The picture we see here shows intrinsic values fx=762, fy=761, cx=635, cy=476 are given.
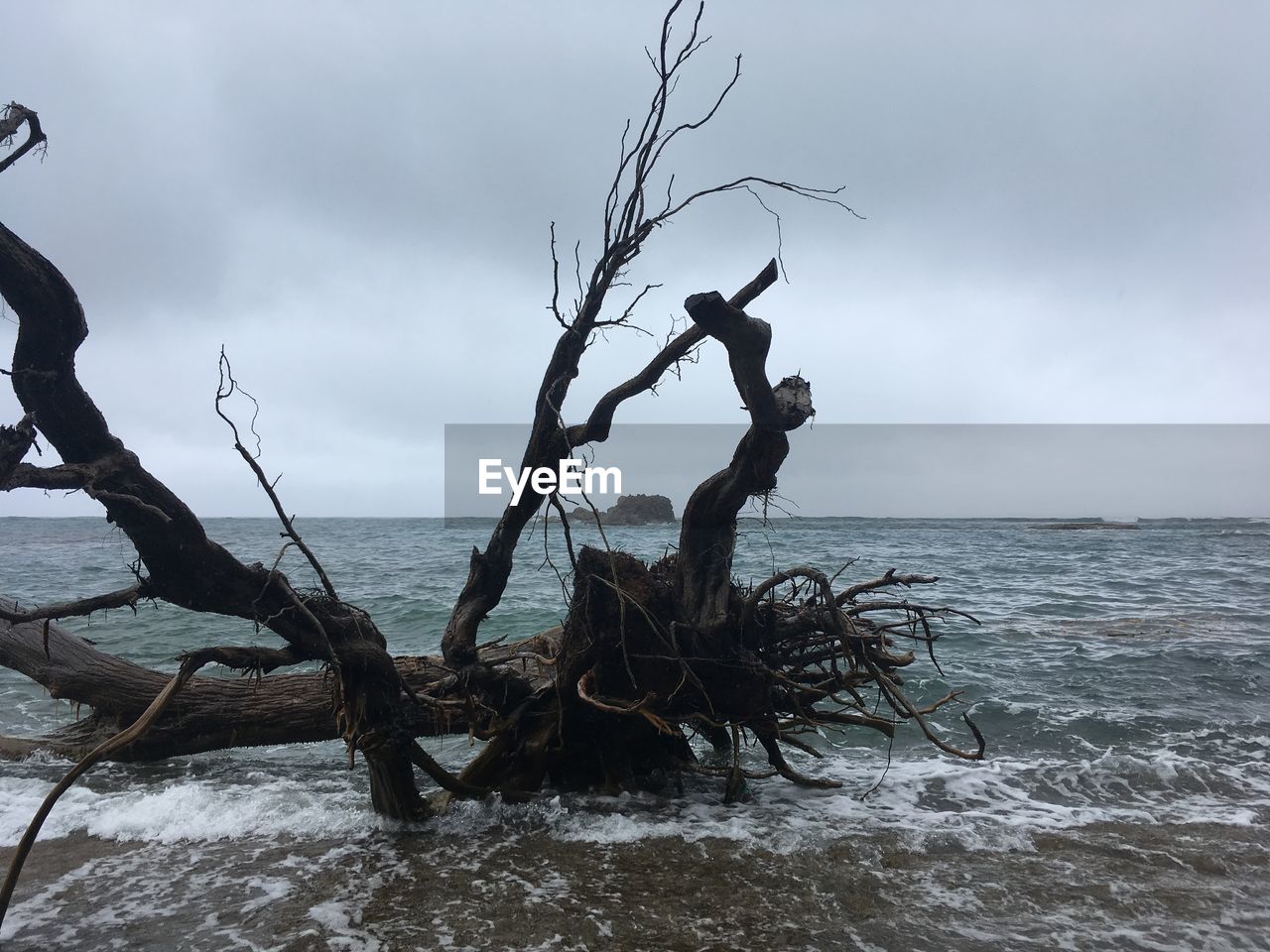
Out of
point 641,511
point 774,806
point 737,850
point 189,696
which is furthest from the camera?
point 641,511

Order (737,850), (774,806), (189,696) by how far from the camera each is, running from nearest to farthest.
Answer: (737,850), (774,806), (189,696)

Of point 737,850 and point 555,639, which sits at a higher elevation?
point 555,639

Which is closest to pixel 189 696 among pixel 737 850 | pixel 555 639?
pixel 555 639

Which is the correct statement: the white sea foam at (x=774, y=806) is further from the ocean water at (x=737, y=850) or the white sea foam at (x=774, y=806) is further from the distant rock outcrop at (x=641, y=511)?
the distant rock outcrop at (x=641, y=511)

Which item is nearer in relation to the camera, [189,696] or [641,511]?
[189,696]

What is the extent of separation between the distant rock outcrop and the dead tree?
4737 cm

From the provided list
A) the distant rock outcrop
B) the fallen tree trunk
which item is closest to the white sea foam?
the fallen tree trunk

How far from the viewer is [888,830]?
473cm

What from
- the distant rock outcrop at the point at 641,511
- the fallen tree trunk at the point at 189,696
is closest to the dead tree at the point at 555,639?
the fallen tree trunk at the point at 189,696

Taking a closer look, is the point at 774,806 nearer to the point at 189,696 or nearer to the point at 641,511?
the point at 189,696

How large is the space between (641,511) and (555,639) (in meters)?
53.8

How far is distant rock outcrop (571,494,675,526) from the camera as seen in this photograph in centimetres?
5610

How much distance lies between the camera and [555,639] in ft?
19.7

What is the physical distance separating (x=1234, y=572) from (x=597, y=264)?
67.9ft
